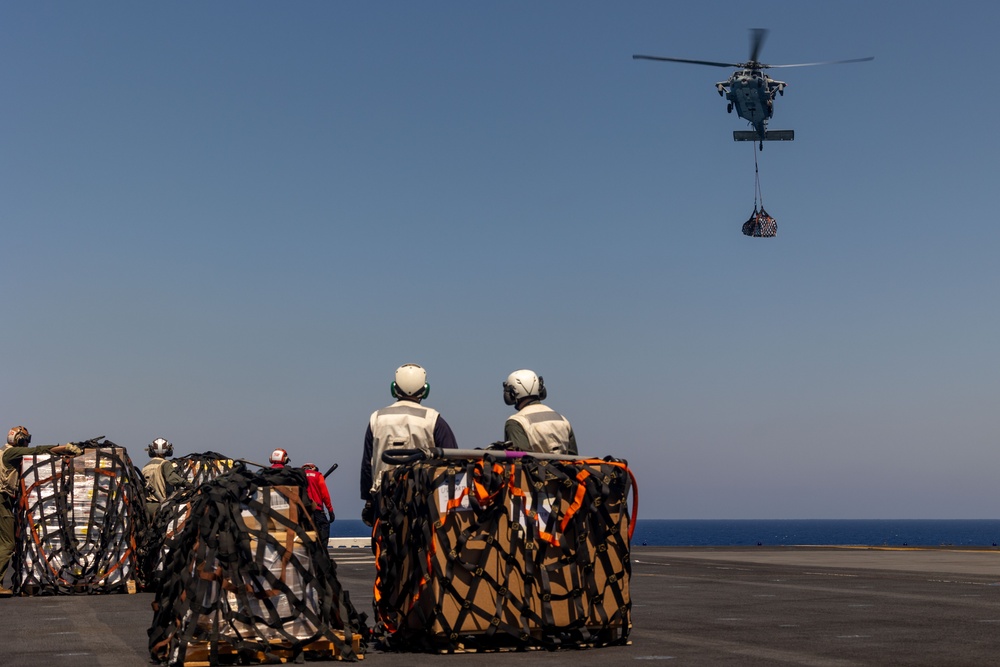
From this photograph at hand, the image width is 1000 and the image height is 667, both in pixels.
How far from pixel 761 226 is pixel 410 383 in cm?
5238

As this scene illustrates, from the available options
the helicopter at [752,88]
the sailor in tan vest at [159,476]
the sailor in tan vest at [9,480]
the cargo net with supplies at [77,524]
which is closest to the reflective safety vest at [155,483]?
the sailor in tan vest at [159,476]

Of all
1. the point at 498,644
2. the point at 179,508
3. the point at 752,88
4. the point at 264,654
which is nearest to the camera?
the point at 264,654

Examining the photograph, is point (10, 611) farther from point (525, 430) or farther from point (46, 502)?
point (525, 430)

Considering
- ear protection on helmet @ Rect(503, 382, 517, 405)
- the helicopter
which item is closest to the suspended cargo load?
the helicopter

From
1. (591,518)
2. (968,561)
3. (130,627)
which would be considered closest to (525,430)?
(591,518)

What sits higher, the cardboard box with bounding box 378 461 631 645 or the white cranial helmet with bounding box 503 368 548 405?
the white cranial helmet with bounding box 503 368 548 405

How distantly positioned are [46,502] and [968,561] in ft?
63.8

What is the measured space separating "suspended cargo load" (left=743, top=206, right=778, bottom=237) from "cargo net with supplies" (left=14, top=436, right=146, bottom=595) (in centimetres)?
4705

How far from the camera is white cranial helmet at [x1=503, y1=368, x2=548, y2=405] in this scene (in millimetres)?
11172

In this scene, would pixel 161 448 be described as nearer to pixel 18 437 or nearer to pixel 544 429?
pixel 18 437

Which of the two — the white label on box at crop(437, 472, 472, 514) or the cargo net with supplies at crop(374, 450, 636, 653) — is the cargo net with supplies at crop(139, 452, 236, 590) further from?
the white label on box at crop(437, 472, 472, 514)

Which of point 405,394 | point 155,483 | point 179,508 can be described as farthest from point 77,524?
point 405,394

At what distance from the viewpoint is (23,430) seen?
18.6 metres

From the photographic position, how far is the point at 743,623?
12.1 metres
